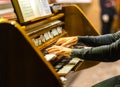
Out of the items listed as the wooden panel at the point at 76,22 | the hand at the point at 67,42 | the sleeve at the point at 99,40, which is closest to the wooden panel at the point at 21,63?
the hand at the point at 67,42

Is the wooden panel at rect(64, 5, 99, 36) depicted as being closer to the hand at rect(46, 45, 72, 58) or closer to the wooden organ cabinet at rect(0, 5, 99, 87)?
the hand at rect(46, 45, 72, 58)

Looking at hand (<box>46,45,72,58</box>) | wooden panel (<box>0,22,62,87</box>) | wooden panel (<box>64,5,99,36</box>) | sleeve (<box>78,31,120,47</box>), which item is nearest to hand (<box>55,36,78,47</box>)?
sleeve (<box>78,31,120,47</box>)

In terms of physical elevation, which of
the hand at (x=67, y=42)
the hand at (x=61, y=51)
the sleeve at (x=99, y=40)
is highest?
the hand at (x=61, y=51)

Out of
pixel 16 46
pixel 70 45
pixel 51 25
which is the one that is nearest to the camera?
pixel 16 46

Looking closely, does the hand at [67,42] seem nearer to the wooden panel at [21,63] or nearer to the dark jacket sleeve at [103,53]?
the dark jacket sleeve at [103,53]

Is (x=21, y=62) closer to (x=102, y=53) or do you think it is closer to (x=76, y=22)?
(x=102, y=53)

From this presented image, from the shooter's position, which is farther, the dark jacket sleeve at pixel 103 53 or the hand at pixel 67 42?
the hand at pixel 67 42

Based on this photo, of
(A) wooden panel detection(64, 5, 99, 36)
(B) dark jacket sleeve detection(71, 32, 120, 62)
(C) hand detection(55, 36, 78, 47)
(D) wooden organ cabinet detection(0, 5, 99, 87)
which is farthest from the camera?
(A) wooden panel detection(64, 5, 99, 36)

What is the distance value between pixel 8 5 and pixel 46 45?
1.47ft

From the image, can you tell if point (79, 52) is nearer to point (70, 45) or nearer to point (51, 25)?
point (70, 45)

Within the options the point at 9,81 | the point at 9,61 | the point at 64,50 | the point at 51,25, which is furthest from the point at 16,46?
the point at 51,25

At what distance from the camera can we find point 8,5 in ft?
7.13

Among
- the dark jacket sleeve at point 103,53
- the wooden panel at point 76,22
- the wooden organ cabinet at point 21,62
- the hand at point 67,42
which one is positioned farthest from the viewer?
the wooden panel at point 76,22

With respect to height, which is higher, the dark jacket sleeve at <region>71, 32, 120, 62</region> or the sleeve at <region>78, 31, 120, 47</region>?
the dark jacket sleeve at <region>71, 32, 120, 62</region>
